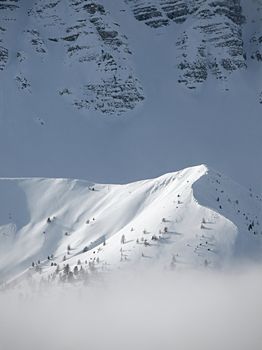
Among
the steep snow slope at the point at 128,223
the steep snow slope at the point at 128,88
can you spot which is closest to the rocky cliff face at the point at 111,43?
the steep snow slope at the point at 128,88

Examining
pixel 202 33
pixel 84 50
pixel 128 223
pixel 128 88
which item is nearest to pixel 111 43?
pixel 84 50

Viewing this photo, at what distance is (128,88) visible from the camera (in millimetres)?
107938

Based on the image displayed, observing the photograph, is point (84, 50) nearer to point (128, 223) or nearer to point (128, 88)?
point (128, 88)

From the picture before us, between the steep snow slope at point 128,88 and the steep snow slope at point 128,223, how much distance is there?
88.0 feet

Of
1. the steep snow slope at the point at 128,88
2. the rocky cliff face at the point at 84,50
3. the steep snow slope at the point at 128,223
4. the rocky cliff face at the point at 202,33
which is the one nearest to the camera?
the steep snow slope at the point at 128,223

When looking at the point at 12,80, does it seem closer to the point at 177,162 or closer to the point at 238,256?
the point at 177,162

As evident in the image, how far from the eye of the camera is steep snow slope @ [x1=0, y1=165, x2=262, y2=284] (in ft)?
138

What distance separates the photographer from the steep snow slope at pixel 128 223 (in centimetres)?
4200

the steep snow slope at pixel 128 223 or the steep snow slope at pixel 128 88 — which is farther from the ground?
the steep snow slope at pixel 128 88

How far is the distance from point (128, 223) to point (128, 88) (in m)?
57.2

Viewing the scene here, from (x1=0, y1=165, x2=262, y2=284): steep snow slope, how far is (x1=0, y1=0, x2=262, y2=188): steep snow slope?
2681 cm

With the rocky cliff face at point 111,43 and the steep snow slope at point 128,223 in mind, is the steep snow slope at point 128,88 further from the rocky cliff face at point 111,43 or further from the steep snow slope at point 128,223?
the steep snow slope at point 128,223

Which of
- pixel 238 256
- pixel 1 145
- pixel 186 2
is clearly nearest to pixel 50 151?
pixel 1 145

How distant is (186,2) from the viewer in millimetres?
122188
